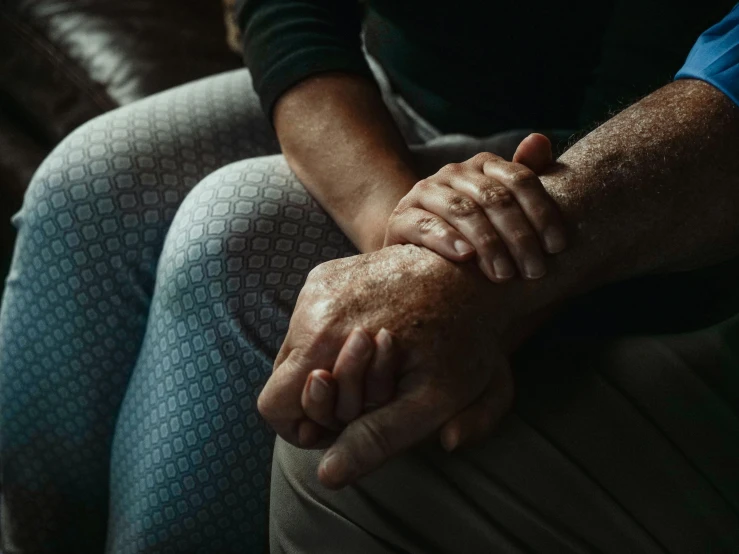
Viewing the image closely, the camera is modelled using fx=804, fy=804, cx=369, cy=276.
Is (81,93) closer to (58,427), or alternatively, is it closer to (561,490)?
(58,427)

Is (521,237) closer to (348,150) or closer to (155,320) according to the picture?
(348,150)

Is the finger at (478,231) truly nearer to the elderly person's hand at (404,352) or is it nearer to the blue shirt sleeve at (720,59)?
the elderly person's hand at (404,352)

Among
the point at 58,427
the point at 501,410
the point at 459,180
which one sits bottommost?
the point at 58,427

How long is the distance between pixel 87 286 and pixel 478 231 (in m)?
0.52

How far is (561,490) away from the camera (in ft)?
1.88

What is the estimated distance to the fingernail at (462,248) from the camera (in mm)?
589

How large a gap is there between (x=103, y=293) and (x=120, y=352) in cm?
8

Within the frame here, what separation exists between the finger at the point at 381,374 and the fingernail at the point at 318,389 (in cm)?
3

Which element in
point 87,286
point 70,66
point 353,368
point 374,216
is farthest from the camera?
point 70,66

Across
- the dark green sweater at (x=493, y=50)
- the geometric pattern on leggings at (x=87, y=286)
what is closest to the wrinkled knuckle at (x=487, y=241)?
the dark green sweater at (x=493, y=50)

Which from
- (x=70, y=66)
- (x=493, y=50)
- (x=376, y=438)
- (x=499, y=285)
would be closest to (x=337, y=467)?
(x=376, y=438)

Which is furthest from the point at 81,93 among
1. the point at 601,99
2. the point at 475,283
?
the point at 475,283

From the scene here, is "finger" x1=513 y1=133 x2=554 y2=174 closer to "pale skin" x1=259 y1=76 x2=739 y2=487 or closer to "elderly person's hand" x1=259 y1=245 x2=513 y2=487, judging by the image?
"pale skin" x1=259 y1=76 x2=739 y2=487

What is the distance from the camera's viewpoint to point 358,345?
1.80ft
